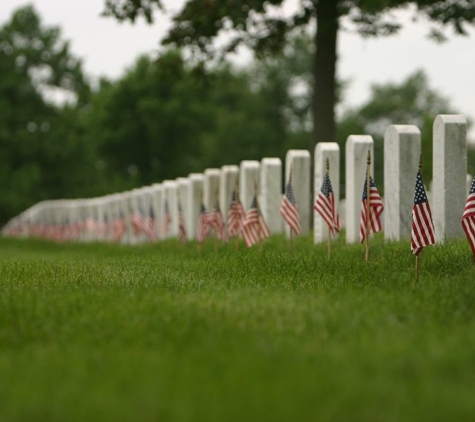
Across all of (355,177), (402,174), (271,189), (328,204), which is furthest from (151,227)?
(328,204)

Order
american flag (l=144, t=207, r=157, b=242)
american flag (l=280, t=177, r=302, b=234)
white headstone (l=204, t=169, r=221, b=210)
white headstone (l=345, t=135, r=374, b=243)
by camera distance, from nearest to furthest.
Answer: american flag (l=280, t=177, r=302, b=234) → white headstone (l=345, t=135, r=374, b=243) → white headstone (l=204, t=169, r=221, b=210) → american flag (l=144, t=207, r=157, b=242)

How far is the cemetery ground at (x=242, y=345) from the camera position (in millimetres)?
6992

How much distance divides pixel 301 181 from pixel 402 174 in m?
4.49

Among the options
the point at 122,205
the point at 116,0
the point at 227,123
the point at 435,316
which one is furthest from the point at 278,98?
the point at 435,316

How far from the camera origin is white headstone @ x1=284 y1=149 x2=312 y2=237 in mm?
23156

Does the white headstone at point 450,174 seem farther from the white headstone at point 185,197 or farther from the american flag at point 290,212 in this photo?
the white headstone at point 185,197

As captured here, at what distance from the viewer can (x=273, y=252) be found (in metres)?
18.5

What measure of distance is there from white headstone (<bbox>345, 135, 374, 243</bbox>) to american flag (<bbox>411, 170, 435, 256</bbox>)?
624 cm

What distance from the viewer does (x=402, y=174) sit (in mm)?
19141

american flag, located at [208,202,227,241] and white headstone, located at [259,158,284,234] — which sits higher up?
white headstone, located at [259,158,284,234]

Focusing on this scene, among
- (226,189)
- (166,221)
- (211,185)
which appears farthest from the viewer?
(166,221)

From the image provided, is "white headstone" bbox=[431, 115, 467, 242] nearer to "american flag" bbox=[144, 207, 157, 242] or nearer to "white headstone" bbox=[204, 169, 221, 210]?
"white headstone" bbox=[204, 169, 221, 210]

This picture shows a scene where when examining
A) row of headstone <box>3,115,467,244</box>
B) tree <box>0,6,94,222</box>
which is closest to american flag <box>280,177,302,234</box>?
row of headstone <box>3,115,467,244</box>

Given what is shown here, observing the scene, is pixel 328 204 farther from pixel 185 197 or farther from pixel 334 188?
pixel 185 197
